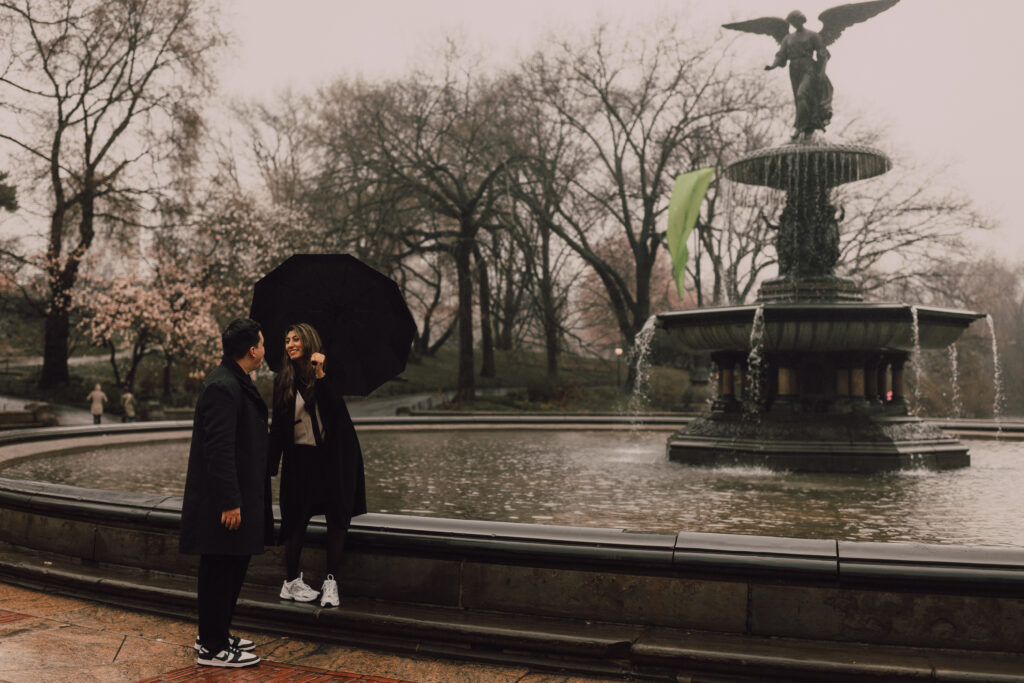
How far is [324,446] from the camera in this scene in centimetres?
520

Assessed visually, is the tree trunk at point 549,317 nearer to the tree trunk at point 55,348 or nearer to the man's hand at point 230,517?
the tree trunk at point 55,348

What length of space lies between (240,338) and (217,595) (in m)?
1.29

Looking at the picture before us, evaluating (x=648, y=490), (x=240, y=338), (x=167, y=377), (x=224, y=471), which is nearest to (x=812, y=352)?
(x=648, y=490)

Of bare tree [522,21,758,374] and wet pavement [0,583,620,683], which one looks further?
bare tree [522,21,758,374]

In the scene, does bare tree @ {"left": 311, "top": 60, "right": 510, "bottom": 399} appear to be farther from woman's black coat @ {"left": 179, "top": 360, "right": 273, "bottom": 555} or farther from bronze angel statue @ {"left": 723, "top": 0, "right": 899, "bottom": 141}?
woman's black coat @ {"left": 179, "top": 360, "right": 273, "bottom": 555}

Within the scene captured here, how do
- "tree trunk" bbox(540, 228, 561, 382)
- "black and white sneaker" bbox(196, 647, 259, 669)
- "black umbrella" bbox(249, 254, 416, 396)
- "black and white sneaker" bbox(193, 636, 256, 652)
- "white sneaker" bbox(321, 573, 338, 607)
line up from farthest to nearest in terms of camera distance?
"tree trunk" bbox(540, 228, 561, 382), "black umbrella" bbox(249, 254, 416, 396), "white sneaker" bbox(321, 573, 338, 607), "black and white sneaker" bbox(193, 636, 256, 652), "black and white sneaker" bbox(196, 647, 259, 669)

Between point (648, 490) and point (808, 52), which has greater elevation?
point (808, 52)

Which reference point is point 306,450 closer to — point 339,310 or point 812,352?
point 339,310

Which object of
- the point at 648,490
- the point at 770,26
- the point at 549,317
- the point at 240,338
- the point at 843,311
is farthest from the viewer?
the point at 549,317

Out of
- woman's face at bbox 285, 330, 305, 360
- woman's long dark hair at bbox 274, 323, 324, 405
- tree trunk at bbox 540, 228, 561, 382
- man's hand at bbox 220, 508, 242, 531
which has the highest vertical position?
tree trunk at bbox 540, 228, 561, 382

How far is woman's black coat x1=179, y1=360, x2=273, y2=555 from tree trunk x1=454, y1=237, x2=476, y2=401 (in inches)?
1017

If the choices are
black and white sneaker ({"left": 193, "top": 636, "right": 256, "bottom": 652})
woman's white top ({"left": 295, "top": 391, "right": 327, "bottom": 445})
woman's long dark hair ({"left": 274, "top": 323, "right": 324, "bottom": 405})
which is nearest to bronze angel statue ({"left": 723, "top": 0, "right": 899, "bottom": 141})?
woman's long dark hair ({"left": 274, "top": 323, "right": 324, "bottom": 405})

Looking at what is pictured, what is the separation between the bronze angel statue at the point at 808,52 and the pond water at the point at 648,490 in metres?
5.15

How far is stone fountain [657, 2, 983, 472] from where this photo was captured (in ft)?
35.6
